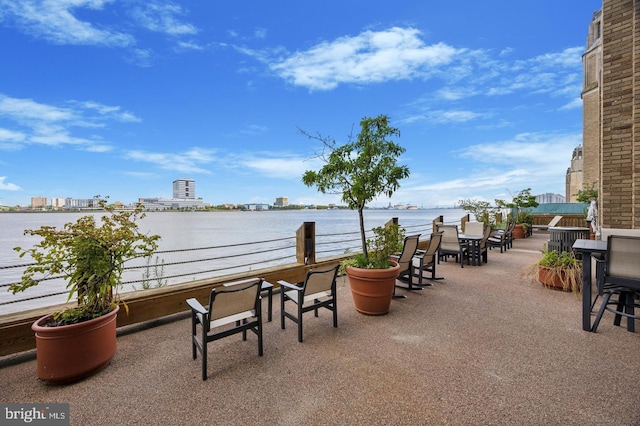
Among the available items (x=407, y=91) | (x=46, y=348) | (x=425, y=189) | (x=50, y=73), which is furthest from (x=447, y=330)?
(x=425, y=189)

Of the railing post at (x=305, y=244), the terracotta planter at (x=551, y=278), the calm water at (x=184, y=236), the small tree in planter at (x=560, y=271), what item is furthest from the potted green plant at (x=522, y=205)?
the railing post at (x=305, y=244)

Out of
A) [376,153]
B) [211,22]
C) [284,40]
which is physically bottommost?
[376,153]

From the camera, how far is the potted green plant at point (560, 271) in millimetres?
4113

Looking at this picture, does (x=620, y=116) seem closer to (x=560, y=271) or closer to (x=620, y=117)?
(x=620, y=117)

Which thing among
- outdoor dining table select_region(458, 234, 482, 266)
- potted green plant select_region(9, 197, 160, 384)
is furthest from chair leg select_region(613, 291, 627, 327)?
potted green plant select_region(9, 197, 160, 384)

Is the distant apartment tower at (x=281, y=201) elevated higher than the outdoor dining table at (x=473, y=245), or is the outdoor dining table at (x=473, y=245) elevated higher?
the distant apartment tower at (x=281, y=201)

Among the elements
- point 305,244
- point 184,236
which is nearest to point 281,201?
point 184,236

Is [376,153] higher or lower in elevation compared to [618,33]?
lower

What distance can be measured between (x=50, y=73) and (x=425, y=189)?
25596 millimetres

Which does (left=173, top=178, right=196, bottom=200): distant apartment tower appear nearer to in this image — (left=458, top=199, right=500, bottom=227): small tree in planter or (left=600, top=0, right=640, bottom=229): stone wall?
(left=458, top=199, right=500, bottom=227): small tree in planter

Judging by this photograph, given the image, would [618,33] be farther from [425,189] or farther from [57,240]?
[425,189]

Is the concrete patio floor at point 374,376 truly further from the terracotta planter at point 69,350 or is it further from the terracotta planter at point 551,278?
the terracotta planter at point 551,278

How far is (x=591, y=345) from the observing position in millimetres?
2549

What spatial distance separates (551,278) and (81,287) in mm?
6063
